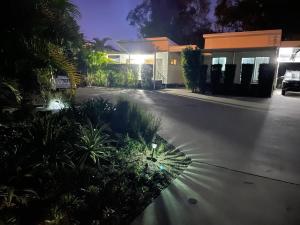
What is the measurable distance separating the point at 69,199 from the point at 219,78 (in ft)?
49.0

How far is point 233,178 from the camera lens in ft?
12.0

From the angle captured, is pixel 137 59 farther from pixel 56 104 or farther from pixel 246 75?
pixel 56 104

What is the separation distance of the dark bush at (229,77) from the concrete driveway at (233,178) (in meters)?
9.03

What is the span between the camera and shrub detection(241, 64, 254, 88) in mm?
15008

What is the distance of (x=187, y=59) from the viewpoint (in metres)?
17.0

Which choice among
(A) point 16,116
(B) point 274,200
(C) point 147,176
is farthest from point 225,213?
(A) point 16,116

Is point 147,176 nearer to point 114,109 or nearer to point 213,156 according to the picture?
point 213,156

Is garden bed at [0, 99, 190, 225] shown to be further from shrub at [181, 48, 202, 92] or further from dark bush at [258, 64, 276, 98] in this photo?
shrub at [181, 48, 202, 92]

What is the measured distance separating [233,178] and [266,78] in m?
12.8

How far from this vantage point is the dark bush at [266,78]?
14.5m

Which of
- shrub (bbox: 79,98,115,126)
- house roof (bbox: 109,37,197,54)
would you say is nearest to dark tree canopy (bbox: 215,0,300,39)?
house roof (bbox: 109,37,197,54)

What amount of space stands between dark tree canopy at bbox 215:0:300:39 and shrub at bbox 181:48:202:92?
17.1m

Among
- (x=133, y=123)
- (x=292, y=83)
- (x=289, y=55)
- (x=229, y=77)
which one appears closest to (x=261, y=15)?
(x=289, y=55)

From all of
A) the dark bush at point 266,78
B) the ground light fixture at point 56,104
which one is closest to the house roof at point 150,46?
the dark bush at point 266,78
